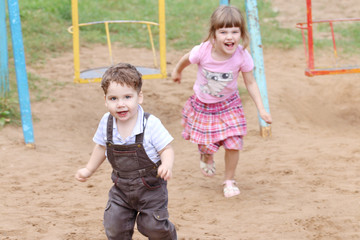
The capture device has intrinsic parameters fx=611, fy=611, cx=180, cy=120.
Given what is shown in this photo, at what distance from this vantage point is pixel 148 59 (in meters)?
9.21

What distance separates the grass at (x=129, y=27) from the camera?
973 cm

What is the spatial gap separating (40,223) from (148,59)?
551 centimetres

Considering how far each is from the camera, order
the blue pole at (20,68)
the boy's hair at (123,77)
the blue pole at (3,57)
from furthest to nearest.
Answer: the blue pole at (3,57)
the blue pole at (20,68)
the boy's hair at (123,77)

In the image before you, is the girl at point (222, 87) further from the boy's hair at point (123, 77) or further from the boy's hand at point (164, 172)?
the boy's hand at point (164, 172)

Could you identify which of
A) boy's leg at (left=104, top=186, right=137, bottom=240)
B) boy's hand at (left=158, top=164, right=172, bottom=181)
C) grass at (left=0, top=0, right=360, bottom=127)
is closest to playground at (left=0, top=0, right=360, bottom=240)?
boy's leg at (left=104, top=186, right=137, bottom=240)

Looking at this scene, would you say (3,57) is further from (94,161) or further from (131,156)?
(131,156)

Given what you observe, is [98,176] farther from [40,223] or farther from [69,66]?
[69,66]

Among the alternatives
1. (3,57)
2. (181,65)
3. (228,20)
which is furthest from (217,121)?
(3,57)

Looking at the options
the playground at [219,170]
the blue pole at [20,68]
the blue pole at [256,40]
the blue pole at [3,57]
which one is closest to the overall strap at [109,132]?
the playground at [219,170]

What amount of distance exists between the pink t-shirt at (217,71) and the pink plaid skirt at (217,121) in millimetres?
63

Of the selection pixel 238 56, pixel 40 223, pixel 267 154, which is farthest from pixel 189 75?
pixel 40 223

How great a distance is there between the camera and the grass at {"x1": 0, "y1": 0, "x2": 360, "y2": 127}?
31.9 ft

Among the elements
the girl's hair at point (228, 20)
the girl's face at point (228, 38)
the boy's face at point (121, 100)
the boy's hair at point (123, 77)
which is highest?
the girl's hair at point (228, 20)

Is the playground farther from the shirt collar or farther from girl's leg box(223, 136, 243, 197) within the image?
the shirt collar
